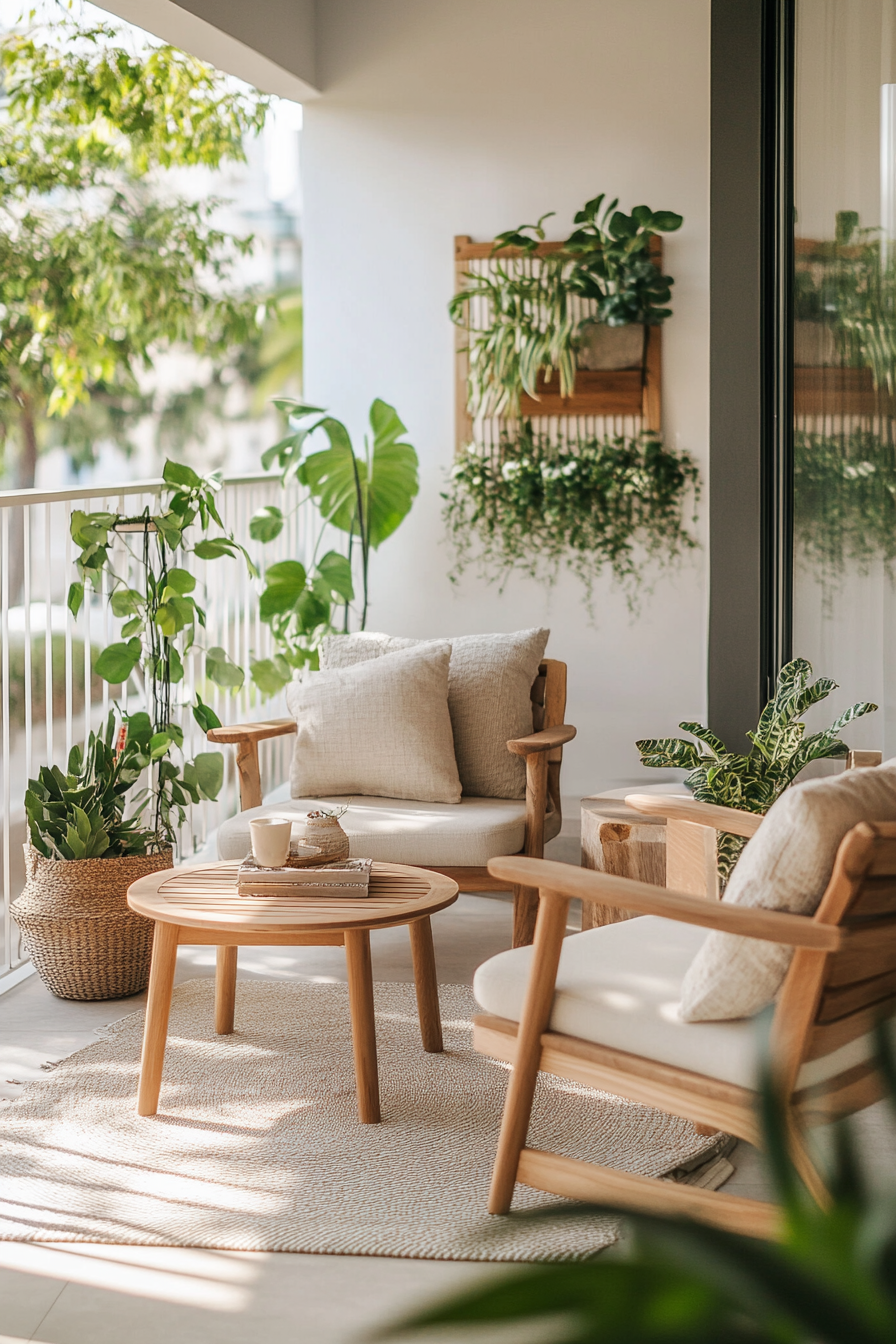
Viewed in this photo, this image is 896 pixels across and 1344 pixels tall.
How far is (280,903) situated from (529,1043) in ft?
2.21

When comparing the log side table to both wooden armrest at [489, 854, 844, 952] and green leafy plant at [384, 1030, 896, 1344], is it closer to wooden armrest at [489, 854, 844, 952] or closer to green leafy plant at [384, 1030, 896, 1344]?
wooden armrest at [489, 854, 844, 952]

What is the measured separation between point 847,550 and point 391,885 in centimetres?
119

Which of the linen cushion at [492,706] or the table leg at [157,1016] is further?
the linen cushion at [492,706]

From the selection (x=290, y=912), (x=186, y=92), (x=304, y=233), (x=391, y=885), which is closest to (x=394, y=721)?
(x=391, y=885)

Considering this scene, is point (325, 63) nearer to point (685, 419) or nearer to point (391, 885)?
point (685, 419)

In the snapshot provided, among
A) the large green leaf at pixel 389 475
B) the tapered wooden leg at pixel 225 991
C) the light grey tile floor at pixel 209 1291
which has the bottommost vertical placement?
the light grey tile floor at pixel 209 1291

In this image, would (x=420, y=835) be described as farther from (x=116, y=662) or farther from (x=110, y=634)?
(x=110, y=634)

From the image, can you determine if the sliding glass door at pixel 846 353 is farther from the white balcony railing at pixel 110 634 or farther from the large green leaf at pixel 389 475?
the large green leaf at pixel 389 475

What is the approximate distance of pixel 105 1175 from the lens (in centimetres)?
235

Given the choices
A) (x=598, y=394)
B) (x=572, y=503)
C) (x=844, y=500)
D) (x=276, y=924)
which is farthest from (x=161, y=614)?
(x=598, y=394)

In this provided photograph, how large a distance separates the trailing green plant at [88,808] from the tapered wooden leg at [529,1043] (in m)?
1.47

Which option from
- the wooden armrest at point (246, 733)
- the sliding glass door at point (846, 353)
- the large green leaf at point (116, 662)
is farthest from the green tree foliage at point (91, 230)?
the sliding glass door at point (846, 353)

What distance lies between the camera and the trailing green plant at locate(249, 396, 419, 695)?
194 inches

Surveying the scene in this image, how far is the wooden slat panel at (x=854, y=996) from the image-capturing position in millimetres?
1824
